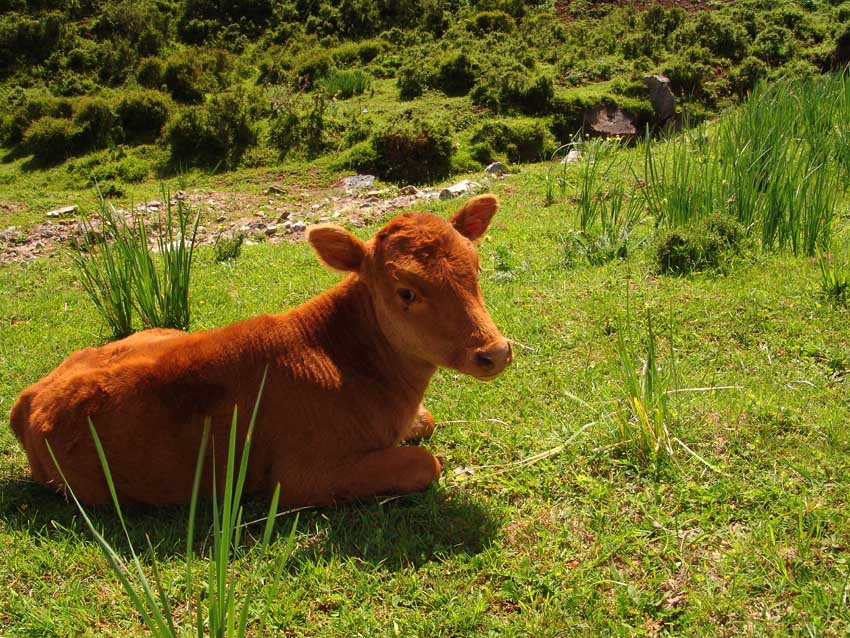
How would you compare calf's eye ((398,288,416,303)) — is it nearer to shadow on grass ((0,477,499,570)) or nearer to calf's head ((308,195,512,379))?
calf's head ((308,195,512,379))

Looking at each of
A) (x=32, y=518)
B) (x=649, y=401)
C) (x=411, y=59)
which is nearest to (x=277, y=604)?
(x=32, y=518)

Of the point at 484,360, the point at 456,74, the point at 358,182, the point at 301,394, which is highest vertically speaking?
the point at 456,74

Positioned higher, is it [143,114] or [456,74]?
[456,74]

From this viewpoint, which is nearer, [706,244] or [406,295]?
[406,295]

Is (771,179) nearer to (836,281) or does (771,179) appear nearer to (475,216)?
(836,281)

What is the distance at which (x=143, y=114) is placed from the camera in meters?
18.2

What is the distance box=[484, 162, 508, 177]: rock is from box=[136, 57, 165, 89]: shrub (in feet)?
38.7

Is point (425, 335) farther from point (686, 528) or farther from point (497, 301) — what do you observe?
point (497, 301)

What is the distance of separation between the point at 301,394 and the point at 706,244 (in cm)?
424

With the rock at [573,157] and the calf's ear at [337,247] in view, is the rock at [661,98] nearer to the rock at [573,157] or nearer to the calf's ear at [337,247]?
the rock at [573,157]

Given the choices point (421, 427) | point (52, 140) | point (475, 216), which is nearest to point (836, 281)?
→ point (475, 216)

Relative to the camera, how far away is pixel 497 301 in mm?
6758

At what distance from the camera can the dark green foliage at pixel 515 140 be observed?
49.6 ft

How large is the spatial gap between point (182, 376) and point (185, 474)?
57cm
